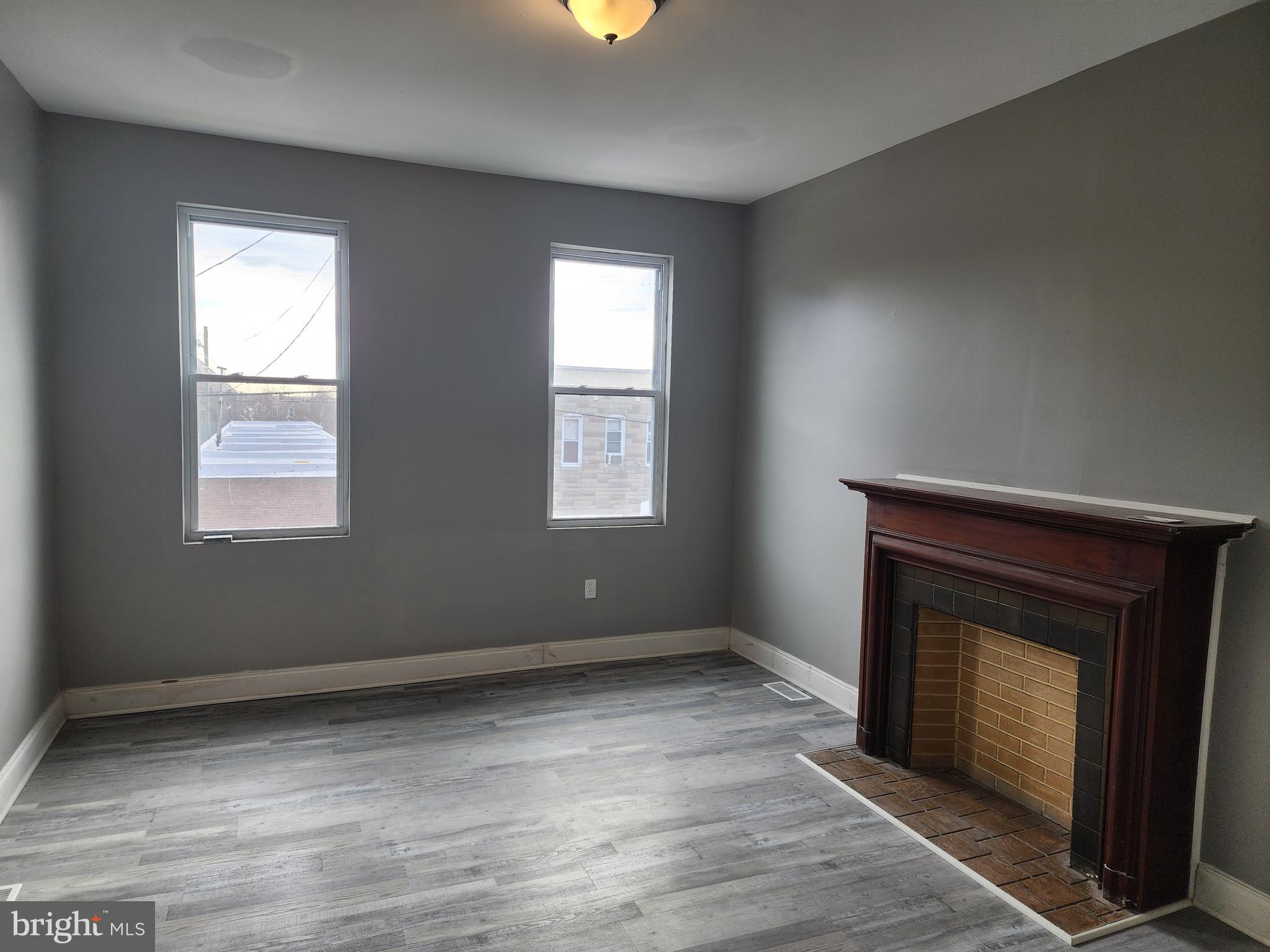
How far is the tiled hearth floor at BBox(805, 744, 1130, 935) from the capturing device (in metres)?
2.45

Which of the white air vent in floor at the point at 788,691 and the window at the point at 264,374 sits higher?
the window at the point at 264,374

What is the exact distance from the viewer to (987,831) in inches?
113

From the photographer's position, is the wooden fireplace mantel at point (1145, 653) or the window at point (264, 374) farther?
the window at point (264, 374)

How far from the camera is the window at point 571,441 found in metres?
4.63

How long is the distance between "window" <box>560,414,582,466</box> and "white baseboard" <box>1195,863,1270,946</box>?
10.7ft

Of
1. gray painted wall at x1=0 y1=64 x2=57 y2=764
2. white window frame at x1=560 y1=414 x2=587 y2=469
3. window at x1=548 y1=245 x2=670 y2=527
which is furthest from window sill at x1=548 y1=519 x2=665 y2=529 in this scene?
gray painted wall at x1=0 y1=64 x2=57 y2=764

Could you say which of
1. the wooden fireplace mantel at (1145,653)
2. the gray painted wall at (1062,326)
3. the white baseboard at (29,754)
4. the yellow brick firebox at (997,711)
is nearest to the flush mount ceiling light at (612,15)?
the gray painted wall at (1062,326)

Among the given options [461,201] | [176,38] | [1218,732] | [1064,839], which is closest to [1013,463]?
[1218,732]

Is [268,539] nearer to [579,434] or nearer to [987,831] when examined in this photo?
[579,434]

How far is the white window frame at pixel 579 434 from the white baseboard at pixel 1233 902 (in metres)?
3.27

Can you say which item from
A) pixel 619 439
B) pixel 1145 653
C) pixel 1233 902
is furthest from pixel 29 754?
pixel 1233 902

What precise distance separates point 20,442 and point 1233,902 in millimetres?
4474

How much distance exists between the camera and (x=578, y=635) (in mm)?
4684

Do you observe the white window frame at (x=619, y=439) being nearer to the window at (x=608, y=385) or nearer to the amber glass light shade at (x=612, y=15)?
the window at (x=608, y=385)
